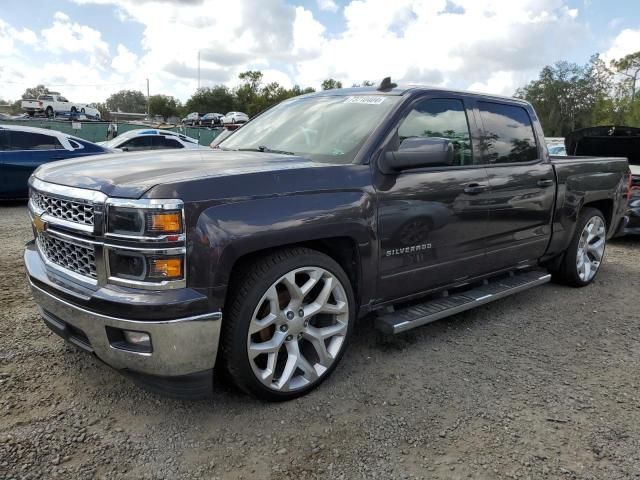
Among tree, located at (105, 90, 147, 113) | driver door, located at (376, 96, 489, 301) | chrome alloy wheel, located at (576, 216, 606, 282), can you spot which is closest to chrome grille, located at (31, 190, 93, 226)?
driver door, located at (376, 96, 489, 301)

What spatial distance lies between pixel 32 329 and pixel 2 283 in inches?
53.6

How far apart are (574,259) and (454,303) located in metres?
2.07

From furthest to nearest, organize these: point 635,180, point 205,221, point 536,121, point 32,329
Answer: point 635,180, point 536,121, point 32,329, point 205,221

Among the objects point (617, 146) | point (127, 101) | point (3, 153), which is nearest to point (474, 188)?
point (617, 146)

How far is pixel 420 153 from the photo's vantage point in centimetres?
299

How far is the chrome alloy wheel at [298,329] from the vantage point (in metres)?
2.69

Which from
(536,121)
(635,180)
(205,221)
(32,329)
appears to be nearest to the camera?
(205,221)

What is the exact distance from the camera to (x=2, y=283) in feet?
15.3

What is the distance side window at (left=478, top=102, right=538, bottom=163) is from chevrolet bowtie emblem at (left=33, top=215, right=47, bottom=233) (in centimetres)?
302

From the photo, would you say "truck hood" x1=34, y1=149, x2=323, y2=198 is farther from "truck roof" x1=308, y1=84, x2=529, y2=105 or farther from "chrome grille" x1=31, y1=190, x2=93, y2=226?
"truck roof" x1=308, y1=84, x2=529, y2=105

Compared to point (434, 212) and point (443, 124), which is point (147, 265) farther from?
point (443, 124)

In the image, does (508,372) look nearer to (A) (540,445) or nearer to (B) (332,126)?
(A) (540,445)

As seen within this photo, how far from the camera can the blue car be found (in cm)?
888

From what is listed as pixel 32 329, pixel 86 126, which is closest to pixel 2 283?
pixel 32 329
